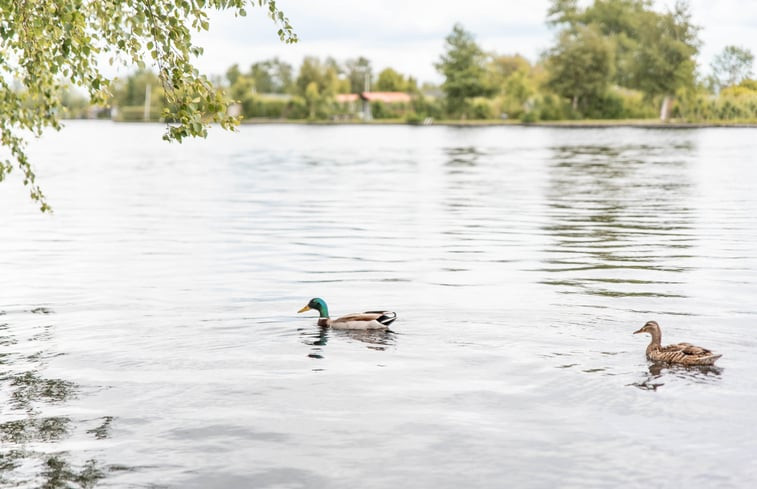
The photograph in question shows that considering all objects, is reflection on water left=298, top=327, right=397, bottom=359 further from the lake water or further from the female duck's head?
the female duck's head

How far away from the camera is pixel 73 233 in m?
34.3

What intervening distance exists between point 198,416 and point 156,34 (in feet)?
15.6

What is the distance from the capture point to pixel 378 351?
1625 cm

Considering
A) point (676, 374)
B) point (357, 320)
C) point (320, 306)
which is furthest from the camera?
point (320, 306)

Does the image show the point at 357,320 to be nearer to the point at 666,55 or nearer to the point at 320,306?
the point at 320,306

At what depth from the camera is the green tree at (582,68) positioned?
181375mm

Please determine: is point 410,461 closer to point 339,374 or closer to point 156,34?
point 339,374

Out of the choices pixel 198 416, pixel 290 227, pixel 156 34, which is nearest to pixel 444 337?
pixel 198 416

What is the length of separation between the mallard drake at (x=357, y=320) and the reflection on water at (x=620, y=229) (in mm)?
5749

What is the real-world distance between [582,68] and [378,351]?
172 metres

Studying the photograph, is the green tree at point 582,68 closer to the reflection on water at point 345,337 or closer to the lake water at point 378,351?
the lake water at point 378,351

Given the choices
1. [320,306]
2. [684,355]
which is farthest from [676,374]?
[320,306]

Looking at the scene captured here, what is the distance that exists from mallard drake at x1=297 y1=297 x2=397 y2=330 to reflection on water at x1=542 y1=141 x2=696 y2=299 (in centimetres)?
Result: 575

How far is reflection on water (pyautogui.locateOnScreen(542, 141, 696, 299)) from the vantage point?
22.8 m
